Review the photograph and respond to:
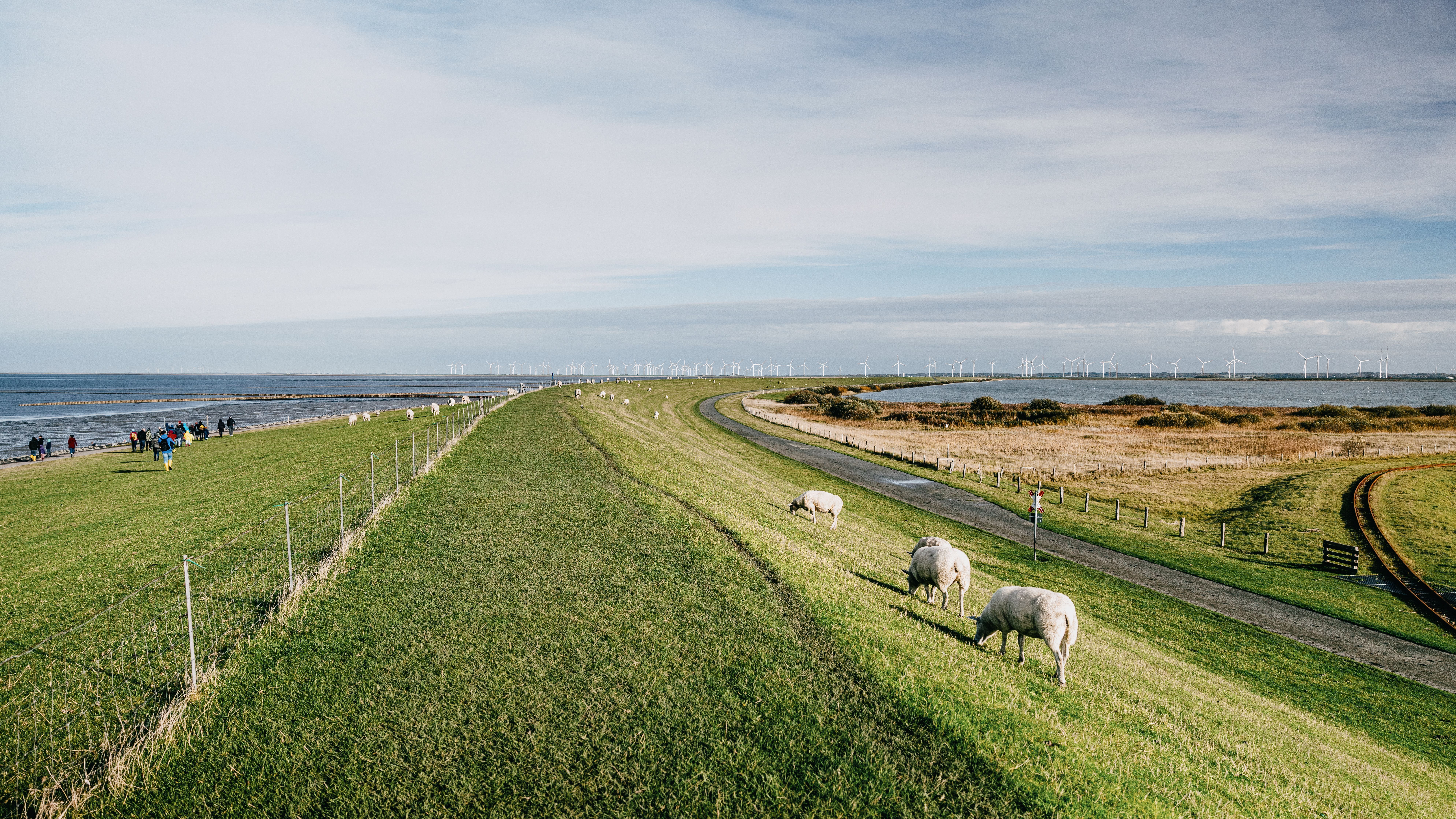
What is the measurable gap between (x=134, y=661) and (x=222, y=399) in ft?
671

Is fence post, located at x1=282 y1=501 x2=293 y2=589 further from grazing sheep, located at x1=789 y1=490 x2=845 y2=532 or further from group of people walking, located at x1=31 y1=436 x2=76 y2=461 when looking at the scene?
group of people walking, located at x1=31 y1=436 x2=76 y2=461

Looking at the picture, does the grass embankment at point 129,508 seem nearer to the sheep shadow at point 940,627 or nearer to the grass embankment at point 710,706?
the grass embankment at point 710,706

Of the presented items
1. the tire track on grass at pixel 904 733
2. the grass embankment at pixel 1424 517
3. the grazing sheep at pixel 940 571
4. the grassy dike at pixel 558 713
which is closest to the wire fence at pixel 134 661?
the grassy dike at pixel 558 713

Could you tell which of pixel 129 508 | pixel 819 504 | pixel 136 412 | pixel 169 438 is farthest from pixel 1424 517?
pixel 136 412

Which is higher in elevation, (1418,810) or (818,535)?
(818,535)

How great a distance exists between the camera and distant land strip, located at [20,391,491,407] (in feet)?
488

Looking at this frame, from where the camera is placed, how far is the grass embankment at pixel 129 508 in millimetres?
15844

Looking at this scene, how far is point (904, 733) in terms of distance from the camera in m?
8.97

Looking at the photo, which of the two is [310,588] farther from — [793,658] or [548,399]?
[548,399]

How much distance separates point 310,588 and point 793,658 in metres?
10.3

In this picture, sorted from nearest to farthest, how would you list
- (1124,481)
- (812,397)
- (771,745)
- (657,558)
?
(771,745), (657,558), (1124,481), (812,397)

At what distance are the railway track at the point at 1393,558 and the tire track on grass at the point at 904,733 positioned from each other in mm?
30424

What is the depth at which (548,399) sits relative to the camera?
74062mm

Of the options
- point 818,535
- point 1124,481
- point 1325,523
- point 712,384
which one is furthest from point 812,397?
point 818,535
